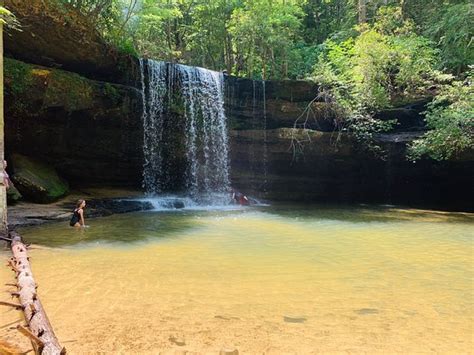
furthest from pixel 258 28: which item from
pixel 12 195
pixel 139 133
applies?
pixel 12 195

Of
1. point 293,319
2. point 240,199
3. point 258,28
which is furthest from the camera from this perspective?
point 258,28

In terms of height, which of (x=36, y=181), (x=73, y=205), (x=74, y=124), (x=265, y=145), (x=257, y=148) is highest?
(x=74, y=124)

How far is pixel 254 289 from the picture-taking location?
5.41m

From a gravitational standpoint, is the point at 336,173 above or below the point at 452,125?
below

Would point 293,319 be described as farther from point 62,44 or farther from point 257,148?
point 257,148

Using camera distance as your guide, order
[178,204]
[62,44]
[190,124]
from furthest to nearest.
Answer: [190,124] → [178,204] → [62,44]

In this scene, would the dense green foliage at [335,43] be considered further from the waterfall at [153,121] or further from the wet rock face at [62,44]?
A: the waterfall at [153,121]

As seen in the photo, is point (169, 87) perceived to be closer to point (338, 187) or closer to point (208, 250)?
point (338, 187)

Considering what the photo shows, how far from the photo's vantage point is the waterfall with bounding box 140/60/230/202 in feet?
55.7

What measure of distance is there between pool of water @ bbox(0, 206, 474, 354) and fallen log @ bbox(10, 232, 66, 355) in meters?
0.24

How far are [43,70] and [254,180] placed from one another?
10.2m

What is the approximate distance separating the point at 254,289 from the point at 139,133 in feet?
41.7

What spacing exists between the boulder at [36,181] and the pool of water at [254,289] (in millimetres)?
2934

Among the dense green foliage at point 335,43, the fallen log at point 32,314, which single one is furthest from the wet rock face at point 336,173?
the fallen log at point 32,314
